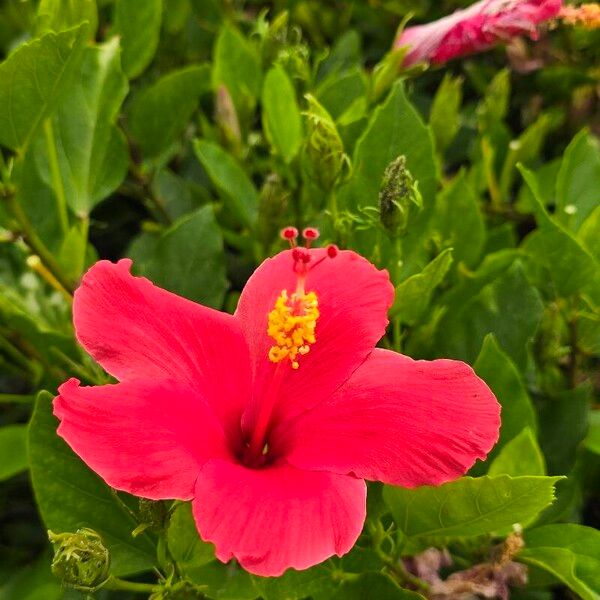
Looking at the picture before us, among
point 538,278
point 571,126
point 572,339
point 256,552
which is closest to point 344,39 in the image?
point 571,126

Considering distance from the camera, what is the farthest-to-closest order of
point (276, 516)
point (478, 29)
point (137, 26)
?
point (137, 26), point (478, 29), point (276, 516)

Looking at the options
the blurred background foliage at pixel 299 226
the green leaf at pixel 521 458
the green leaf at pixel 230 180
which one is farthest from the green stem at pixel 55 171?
the green leaf at pixel 521 458

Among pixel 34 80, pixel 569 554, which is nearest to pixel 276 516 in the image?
pixel 569 554

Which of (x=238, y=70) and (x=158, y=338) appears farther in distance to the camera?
(x=238, y=70)

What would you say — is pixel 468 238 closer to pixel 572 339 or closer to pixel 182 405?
pixel 572 339

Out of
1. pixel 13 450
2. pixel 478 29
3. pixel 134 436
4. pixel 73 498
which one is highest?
pixel 478 29

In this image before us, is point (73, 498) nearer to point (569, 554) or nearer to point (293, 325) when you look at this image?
point (293, 325)

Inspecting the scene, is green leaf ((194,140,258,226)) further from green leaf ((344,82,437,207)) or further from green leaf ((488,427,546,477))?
green leaf ((488,427,546,477))
